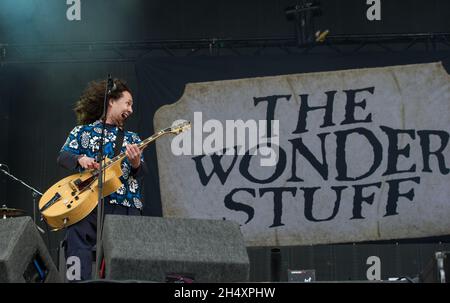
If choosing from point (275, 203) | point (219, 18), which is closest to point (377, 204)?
point (275, 203)

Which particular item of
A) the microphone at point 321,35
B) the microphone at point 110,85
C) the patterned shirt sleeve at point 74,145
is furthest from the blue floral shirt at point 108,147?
the microphone at point 321,35

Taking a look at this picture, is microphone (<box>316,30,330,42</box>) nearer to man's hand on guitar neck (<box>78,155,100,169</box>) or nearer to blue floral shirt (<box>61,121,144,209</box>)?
blue floral shirt (<box>61,121,144,209</box>)

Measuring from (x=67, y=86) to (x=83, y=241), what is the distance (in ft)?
17.9

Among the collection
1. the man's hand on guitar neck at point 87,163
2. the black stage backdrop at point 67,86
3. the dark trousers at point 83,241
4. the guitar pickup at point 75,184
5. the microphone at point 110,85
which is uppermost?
the black stage backdrop at point 67,86

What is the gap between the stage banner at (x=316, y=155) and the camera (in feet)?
33.3

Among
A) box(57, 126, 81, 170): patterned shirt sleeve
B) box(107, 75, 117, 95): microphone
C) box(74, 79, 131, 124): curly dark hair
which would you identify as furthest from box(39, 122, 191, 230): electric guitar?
box(107, 75, 117, 95): microphone

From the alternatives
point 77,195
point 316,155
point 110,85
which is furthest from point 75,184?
point 316,155

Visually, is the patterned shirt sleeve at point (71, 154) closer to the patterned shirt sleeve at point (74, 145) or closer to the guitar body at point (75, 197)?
the patterned shirt sleeve at point (74, 145)

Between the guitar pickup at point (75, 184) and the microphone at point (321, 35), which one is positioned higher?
the microphone at point (321, 35)

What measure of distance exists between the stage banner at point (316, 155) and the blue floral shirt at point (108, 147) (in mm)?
3766

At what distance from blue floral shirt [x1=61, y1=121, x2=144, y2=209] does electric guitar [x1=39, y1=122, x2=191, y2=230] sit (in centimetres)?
7

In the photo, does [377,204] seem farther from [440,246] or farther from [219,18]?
[219,18]

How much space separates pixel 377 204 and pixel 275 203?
1.11 metres

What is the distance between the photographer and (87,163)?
6.21m
